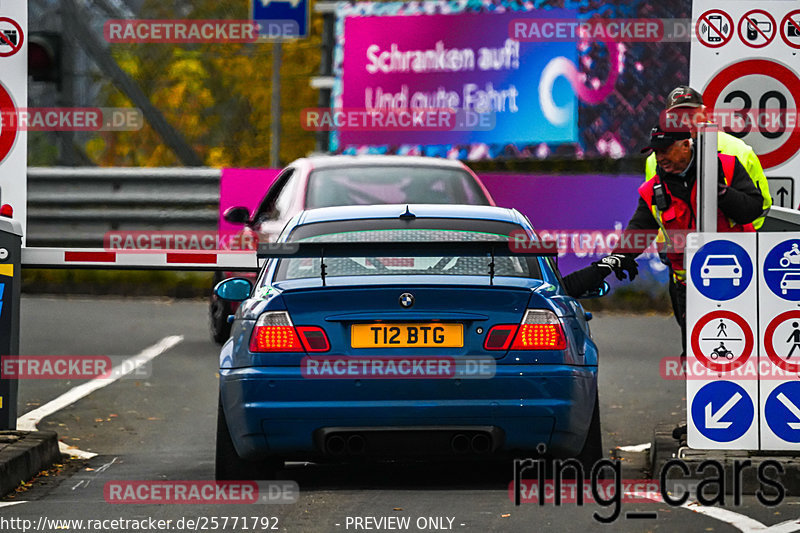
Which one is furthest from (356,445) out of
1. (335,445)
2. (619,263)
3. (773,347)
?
(773,347)

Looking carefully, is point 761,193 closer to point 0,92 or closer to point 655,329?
point 0,92

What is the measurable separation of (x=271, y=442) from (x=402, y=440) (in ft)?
2.01

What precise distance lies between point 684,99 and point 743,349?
4.25ft

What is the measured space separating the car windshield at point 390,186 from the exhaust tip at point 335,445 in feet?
17.9

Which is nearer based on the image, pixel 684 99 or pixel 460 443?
pixel 460 443

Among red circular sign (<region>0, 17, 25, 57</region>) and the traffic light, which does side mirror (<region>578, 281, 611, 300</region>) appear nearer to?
red circular sign (<region>0, 17, 25, 57</region>)

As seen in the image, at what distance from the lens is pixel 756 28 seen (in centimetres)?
999

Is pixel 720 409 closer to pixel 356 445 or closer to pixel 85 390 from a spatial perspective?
pixel 356 445

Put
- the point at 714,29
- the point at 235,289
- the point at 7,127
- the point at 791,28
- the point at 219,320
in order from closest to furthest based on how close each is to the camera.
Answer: the point at 235,289 < the point at 714,29 < the point at 791,28 < the point at 7,127 < the point at 219,320

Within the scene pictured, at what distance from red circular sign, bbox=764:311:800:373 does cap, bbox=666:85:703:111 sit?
3.80ft

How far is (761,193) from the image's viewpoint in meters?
9.31

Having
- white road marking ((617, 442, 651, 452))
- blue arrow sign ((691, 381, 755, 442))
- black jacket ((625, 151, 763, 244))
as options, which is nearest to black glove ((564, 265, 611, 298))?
black jacket ((625, 151, 763, 244))

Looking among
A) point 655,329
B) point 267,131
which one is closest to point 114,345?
point 655,329

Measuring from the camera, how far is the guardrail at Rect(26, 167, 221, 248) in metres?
21.5
